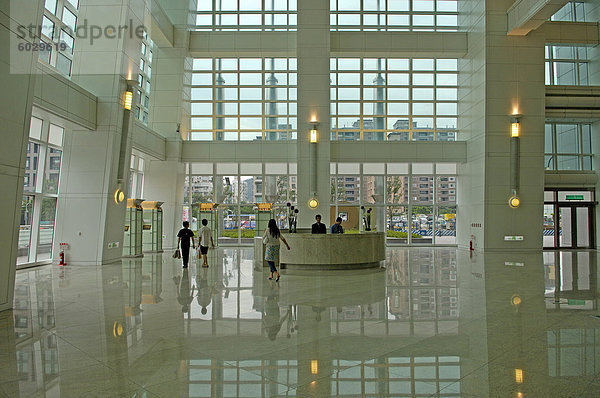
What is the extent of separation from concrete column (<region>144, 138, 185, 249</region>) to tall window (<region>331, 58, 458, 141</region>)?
9149 mm

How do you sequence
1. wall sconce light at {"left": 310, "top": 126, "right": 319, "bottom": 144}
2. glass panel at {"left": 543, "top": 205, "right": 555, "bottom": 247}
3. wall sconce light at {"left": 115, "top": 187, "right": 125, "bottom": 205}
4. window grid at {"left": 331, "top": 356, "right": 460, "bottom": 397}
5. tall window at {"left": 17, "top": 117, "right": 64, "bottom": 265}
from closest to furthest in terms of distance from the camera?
window grid at {"left": 331, "top": 356, "right": 460, "bottom": 397} → tall window at {"left": 17, "top": 117, "right": 64, "bottom": 265} → wall sconce light at {"left": 115, "top": 187, "right": 125, "bottom": 205} → wall sconce light at {"left": 310, "top": 126, "right": 319, "bottom": 144} → glass panel at {"left": 543, "top": 205, "right": 555, "bottom": 247}

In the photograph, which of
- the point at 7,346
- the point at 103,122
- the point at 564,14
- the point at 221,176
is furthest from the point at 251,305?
the point at 564,14

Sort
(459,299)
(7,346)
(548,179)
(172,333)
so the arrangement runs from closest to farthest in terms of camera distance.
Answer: (7,346), (172,333), (459,299), (548,179)

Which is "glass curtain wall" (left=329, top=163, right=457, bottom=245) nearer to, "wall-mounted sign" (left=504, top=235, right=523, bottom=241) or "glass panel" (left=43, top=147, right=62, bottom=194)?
"wall-mounted sign" (left=504, top=235, right=523, bottom=241)

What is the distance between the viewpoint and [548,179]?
926 inches

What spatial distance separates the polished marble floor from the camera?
382 cm

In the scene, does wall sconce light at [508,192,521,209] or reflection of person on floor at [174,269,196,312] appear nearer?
reflection of person on floor at [174,269,196,312]

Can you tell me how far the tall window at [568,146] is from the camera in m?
24.3

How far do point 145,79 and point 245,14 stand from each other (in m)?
7.05

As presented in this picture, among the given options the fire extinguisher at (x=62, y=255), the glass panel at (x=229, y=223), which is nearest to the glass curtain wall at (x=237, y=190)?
the glass panel at (x=229, y=223)

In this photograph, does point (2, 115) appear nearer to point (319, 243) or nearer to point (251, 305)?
point (251, 305)

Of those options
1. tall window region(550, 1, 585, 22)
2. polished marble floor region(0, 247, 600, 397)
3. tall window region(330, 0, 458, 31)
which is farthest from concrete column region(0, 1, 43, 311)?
tall window region(550, 1, 585, 22)

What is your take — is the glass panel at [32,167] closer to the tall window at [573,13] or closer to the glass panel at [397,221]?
the glass panel at [397,221]

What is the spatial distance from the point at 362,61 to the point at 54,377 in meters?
24.0
